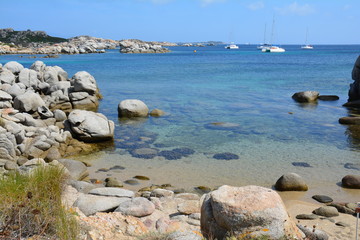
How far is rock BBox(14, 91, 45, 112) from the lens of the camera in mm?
18636

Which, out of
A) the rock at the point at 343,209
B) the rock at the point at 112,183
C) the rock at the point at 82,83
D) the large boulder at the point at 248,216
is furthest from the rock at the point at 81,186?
the rock at the point at 82,83

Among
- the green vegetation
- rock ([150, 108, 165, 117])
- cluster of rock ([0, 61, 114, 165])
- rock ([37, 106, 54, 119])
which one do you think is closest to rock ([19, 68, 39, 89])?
cluster of rock ([0, 61, 114, 165])

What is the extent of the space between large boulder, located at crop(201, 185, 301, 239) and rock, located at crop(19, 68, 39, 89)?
70.0 ft

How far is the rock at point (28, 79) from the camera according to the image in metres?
24.3

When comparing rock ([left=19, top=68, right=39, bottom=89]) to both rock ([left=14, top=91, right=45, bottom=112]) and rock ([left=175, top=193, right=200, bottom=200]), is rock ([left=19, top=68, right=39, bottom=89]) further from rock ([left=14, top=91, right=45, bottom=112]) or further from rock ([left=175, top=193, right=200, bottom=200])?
rock ([left=175, top=193, right=200, bottom=200])

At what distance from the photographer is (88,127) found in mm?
15922

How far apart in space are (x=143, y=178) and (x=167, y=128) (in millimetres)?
6967

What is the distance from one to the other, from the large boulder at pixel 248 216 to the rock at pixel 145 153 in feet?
28.2

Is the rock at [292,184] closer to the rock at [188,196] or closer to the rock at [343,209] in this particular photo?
the rock at [343,209]

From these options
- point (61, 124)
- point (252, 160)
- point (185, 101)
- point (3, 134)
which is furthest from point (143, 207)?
point (185, 101)

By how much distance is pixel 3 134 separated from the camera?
1350 centimetres

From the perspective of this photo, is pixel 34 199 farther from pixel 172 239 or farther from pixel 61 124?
pixel 61 124

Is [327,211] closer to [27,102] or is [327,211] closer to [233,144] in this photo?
[233,144]

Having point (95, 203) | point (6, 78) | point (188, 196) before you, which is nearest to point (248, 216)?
point (95, 203)
